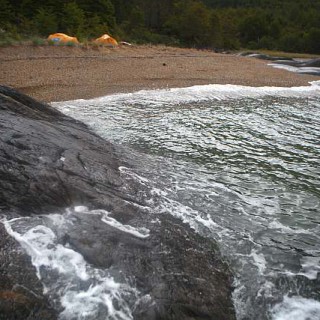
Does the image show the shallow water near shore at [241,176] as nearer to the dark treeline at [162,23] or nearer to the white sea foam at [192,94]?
the white sea foam at [192,94]

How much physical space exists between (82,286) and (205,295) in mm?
1310

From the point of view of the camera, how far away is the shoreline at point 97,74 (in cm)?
1375

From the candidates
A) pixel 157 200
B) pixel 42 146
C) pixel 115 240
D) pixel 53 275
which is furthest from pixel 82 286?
pixel 42 146

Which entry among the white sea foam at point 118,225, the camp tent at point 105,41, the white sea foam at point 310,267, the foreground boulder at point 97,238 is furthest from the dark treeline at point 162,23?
the white sea foam at point 310,267

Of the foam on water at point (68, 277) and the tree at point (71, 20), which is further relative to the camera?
the tree at point (71, 20)

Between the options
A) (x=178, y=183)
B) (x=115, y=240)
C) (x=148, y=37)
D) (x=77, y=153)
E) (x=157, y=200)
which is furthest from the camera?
(x=148, y=37)

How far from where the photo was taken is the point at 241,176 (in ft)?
23.0

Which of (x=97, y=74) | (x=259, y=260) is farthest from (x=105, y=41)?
(x=259, y=260)

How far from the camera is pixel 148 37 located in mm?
43188

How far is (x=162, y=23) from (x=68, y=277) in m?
58.5

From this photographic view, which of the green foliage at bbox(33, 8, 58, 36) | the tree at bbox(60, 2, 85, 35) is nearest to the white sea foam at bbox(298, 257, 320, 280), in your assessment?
the green foliage at bbox(33, 8, 58, 36)

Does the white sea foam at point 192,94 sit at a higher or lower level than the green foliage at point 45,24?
lower

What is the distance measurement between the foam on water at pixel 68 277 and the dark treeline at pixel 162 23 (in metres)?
21.1

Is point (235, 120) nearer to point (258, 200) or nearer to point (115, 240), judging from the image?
point (258, 200)
